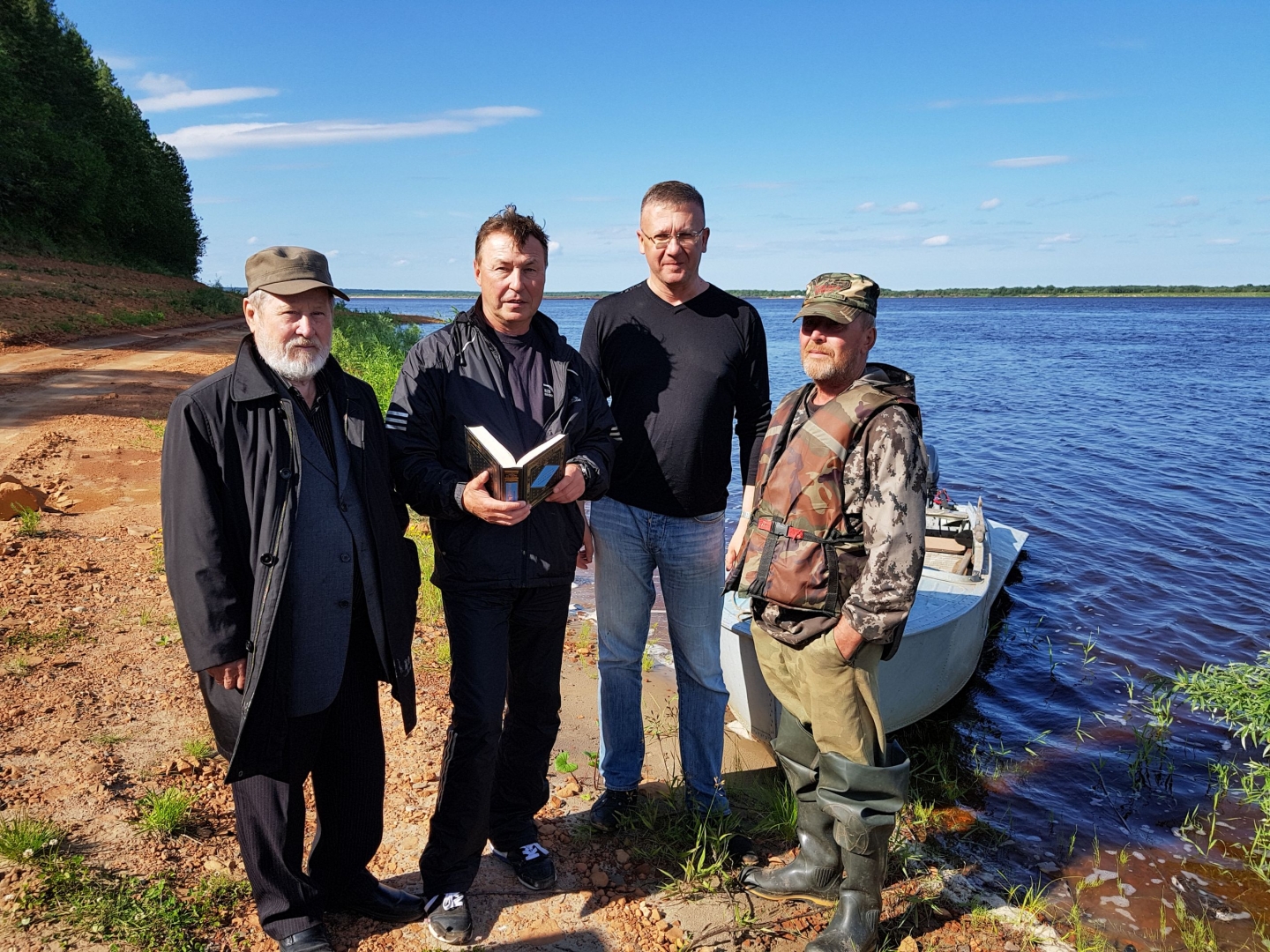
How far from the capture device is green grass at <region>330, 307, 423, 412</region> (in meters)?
13.3

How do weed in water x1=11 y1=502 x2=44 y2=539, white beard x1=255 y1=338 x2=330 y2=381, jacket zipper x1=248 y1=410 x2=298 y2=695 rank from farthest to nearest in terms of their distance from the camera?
1. weed in water x1=11 y1=502 x2=44 y2=539
2. white beard x1=255 y1=338 x2=330 y2=381
3. jacket zipper x1=248 y1=410 x2=298 y2=695

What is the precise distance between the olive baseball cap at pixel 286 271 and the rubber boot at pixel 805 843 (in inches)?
88.9

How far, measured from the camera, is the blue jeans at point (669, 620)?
351 centimetres

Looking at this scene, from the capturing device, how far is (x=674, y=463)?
3.42 metres

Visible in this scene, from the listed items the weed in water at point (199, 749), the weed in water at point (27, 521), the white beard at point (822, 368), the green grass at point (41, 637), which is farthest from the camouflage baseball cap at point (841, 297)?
the weed in water at point (27, 521)

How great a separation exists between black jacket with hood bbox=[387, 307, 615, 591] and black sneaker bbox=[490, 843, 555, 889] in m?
1.13

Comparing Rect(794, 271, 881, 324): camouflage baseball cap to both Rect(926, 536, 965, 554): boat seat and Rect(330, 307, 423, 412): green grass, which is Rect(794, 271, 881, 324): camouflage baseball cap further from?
Rect(330, 307, 423, 412): green grass

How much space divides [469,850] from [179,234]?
58.9m

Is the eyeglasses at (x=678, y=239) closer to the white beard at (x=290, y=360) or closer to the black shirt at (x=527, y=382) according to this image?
the black shirt at (x=527, y=382)

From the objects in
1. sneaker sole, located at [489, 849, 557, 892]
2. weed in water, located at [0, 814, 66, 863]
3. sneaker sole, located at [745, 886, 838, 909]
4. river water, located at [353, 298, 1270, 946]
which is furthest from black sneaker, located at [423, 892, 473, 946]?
river water, located at [353, 298, 1270, 946]

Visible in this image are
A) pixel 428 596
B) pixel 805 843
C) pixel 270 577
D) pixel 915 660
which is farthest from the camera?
pixel 428 596

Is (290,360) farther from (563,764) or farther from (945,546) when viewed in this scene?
(945,546)

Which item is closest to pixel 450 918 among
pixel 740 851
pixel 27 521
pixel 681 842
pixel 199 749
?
pixel 681 842

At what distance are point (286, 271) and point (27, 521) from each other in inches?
229
